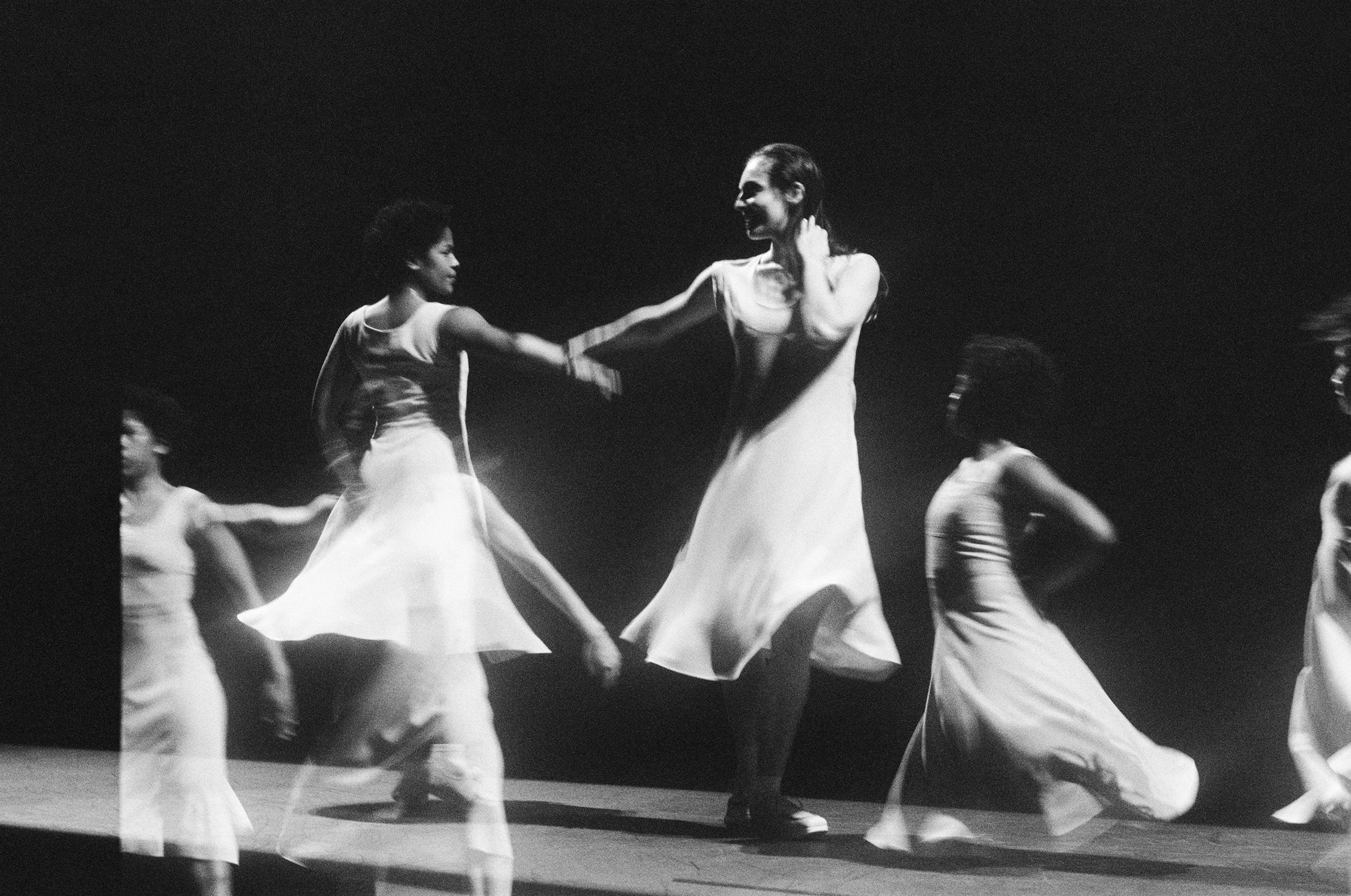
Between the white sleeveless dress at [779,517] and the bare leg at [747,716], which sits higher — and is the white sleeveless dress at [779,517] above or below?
above

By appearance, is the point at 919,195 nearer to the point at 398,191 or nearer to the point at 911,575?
the point at 911,575

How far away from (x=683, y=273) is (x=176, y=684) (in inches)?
65.6

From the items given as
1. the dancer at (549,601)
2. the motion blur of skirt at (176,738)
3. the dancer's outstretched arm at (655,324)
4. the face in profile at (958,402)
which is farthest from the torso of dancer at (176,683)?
the face in profile at (958,402)

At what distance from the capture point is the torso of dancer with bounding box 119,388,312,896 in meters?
3.69

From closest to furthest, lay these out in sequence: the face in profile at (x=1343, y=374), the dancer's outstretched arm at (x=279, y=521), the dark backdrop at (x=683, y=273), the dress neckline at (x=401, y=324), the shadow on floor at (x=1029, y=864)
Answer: the shadow on floor at (x=1029, y=864)
the face in profile at (x=1343, y=374)
the dark backdrop at (x=683, y=273)
the dress neckline at (x=401, y=324)
the dancer's outstretched arm at (x=279, y=521)

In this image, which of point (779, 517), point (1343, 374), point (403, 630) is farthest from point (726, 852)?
point (1343, 374)

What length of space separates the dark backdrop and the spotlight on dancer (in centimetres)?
16

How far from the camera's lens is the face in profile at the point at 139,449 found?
12.6ft

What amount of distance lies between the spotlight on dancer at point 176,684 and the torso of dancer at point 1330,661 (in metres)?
2.49

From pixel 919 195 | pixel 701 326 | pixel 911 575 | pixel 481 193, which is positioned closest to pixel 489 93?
pixel 481 193

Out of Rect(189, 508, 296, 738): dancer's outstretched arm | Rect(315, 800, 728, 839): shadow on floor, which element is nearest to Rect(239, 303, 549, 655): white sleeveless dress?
Rect(189, 508, 296, 738): dancer's outstretched arm

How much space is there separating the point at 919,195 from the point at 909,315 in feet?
0.95

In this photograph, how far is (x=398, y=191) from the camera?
4.07 metres

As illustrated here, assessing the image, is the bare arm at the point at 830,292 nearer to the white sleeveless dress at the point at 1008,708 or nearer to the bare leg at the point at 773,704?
the white sleeveless dress at the point at 1008,708
